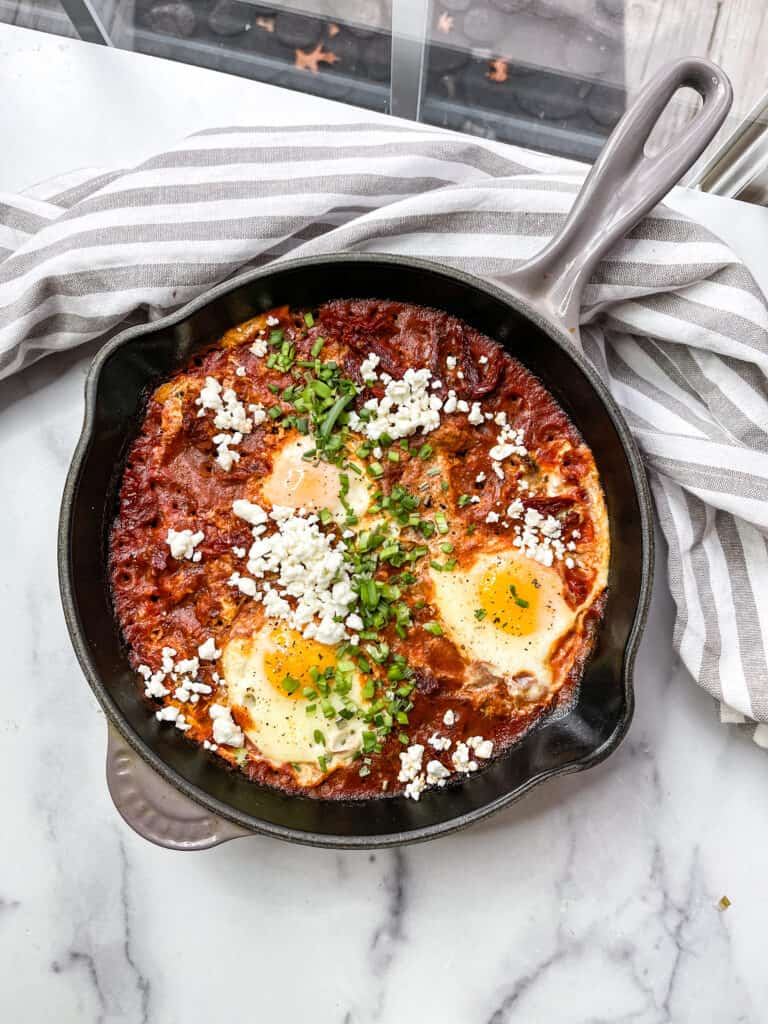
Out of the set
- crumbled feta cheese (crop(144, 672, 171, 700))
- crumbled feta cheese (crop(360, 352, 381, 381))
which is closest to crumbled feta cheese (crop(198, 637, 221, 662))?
crumbled feta cheese (crop(144, 672, 171, 700))

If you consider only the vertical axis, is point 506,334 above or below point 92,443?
above

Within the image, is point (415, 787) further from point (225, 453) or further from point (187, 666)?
point (225, 453)

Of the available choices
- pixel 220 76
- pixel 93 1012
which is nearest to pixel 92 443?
pixel 220 76

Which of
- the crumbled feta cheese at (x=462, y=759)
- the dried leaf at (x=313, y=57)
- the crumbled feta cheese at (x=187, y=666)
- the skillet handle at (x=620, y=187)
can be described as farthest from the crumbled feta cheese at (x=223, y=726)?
the dried leaf at (x=313, y=57)

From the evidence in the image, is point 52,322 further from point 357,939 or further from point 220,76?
point 357,939

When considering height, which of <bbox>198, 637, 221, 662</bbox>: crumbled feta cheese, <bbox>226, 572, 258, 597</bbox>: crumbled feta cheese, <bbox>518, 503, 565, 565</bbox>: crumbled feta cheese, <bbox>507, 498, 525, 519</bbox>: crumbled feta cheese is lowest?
<bbox>198, 637, 221, 662</bbox>: crumbled feta cheese

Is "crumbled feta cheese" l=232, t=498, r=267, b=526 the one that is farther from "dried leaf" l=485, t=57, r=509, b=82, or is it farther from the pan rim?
"dried leaf" l=485, t=57, r=509, b=82
